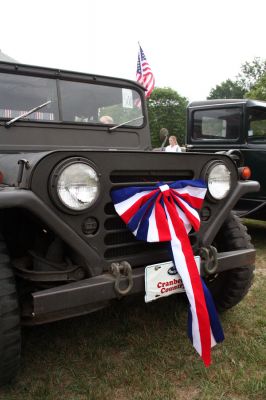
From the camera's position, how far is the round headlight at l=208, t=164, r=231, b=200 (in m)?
2.48

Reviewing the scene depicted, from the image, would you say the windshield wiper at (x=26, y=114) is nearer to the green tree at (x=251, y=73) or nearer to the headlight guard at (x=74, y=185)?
the headlight guard at (x=74, y=185)

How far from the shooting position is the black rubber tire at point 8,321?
1.88 m

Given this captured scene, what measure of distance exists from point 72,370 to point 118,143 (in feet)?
5.79

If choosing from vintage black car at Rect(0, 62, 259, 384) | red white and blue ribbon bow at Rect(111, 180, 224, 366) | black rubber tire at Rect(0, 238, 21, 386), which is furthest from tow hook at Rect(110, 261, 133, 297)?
black rubber tire at Rect(0, 238, 21, 386)

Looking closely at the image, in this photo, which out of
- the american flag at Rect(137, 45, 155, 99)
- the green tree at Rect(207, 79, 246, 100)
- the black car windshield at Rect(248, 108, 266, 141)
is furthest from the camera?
the green tree at Rect(207, 79, 246, 100)

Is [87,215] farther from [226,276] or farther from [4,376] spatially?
[226,276]

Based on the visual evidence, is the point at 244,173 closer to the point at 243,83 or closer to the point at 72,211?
the point at 72,211

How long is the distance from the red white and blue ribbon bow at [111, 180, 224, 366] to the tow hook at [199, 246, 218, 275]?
13 centimetres

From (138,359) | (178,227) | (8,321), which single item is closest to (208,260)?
(178,227)

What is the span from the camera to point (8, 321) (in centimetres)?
189

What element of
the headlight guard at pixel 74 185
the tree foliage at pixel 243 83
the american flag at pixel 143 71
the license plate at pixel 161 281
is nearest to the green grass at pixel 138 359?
the license plate at pixel 161 281

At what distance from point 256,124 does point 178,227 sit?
353cm

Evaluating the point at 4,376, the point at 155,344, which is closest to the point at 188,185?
the point at 155,344

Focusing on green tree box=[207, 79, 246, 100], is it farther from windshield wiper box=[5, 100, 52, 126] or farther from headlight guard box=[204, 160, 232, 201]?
headlight guard box=[204, 160, 232, 201]
